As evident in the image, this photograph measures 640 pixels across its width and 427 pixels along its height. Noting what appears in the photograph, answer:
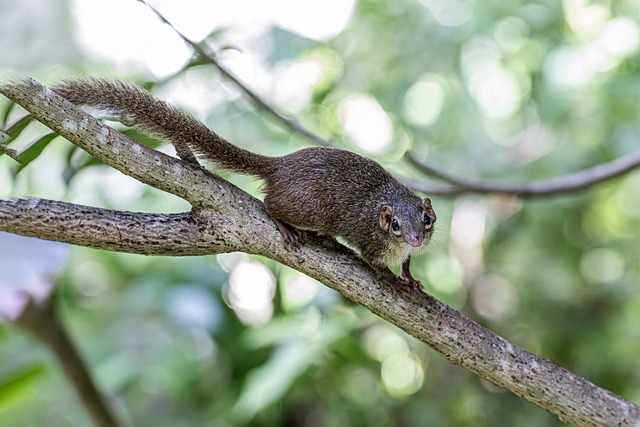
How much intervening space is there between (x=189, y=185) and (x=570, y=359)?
3.82 m

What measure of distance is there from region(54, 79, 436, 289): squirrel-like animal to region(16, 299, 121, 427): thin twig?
5.45 ft

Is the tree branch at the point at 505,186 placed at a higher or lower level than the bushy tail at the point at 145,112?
lower

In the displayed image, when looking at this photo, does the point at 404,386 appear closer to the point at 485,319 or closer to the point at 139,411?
the point at 485,319

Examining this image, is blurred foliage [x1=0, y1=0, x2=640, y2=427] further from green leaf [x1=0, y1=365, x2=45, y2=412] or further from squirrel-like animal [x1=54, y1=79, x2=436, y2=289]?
squirrel-like animal [x1=54, y1=79, x2=436, y2=289]

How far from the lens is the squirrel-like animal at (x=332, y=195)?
2.65m

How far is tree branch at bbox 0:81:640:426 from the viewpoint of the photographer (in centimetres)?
233

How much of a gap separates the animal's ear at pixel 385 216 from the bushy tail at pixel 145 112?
684 millimetres

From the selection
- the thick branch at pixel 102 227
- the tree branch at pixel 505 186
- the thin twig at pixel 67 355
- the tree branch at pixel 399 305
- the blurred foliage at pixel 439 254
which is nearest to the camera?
the thick branch at pixel 102 227

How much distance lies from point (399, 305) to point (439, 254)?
2723 millimetres

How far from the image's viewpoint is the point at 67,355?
156 inches

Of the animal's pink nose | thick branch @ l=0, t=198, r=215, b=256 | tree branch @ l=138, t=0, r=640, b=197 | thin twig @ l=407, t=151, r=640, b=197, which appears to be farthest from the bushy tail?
thin twig @ l=407, t=151, r=640, b=197

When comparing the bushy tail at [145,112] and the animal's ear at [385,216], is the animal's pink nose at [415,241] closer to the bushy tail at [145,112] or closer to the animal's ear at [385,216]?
the animal's ear at [385,216]

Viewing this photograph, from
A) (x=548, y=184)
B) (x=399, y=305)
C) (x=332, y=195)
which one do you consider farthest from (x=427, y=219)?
(x=548, y=184)

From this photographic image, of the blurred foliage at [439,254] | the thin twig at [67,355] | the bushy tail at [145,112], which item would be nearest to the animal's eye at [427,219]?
the bushy tail at [145,112]
